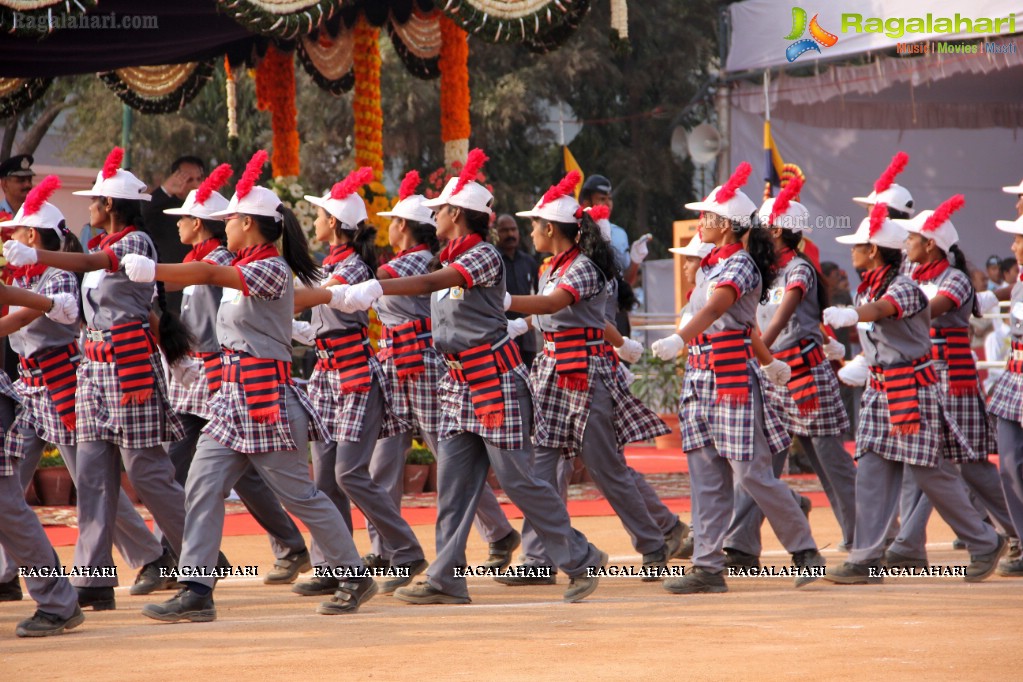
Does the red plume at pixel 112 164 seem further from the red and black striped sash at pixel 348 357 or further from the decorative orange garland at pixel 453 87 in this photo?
the decorative orange garland at pixel 453 87

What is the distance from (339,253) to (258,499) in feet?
4.09

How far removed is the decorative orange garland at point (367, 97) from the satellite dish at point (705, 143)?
20.9 ft

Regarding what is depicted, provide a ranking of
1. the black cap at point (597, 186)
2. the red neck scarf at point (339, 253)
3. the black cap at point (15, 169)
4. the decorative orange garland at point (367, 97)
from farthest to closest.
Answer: the decorative orange garland at point (367, 97)
the black cap at point (597, 186)
the black cap at point (15, 169)
the red neck scarf at point (339, 253)

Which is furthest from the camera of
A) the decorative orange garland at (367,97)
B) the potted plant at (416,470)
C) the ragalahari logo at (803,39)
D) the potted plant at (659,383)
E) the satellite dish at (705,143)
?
the satellite dish at (705,143)

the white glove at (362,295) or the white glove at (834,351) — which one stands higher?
the white glove at (362,295)

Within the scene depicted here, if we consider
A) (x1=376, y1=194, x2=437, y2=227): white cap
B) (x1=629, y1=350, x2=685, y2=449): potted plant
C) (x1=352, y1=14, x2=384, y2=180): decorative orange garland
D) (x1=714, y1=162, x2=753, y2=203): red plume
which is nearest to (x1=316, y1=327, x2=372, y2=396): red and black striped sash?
(x1=376, y1=194, x2=437, y2=227): white cap

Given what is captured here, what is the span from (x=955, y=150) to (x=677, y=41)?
6034mm

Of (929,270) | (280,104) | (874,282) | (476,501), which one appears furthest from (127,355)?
(280,104)

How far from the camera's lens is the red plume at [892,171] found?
24.6 ft

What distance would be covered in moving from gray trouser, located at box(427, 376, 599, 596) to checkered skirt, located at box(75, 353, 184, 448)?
1.28 m

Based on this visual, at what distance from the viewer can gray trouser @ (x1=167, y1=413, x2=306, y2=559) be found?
711 cm

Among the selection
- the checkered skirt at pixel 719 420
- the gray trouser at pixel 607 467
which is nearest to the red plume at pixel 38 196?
the gray trouser at pixel 607 467

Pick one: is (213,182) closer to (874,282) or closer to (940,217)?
(874,282)

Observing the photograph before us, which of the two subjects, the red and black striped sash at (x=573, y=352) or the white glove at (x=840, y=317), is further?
the red and black striped sash at (x=573, y=352)
